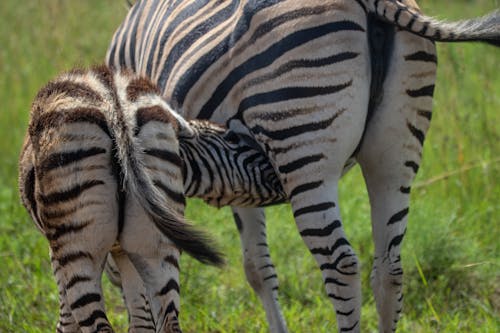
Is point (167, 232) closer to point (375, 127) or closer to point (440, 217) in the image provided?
point (375, 127)

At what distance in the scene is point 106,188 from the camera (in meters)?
4.10

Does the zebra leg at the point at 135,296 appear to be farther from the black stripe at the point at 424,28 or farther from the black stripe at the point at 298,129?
the black stripe at the point at 424,28

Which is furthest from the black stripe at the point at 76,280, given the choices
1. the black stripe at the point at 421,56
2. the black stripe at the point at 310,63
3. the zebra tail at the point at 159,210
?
the black stripe at the point at 421,56

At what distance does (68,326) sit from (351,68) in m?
2.14

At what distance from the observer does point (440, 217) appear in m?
6.96

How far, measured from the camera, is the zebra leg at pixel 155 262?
4145 millimetres

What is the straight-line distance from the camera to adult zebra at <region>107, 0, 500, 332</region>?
4.59 m

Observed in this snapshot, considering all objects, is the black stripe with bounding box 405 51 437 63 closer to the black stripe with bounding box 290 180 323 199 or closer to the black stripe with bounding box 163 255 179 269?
the black stripe with bounding box 290 180 323 199

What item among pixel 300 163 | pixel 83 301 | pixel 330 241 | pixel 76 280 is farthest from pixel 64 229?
pixel 330 241

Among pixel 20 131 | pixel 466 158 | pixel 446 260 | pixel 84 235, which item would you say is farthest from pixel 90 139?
pixel 20 131

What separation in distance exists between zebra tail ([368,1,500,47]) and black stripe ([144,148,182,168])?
1.34 meters

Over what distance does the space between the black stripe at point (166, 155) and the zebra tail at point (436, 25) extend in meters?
1.34

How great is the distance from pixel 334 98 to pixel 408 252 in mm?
2515

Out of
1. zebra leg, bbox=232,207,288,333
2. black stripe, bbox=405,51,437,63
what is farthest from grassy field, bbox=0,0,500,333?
black stripe, bbox=405,51,437,63
